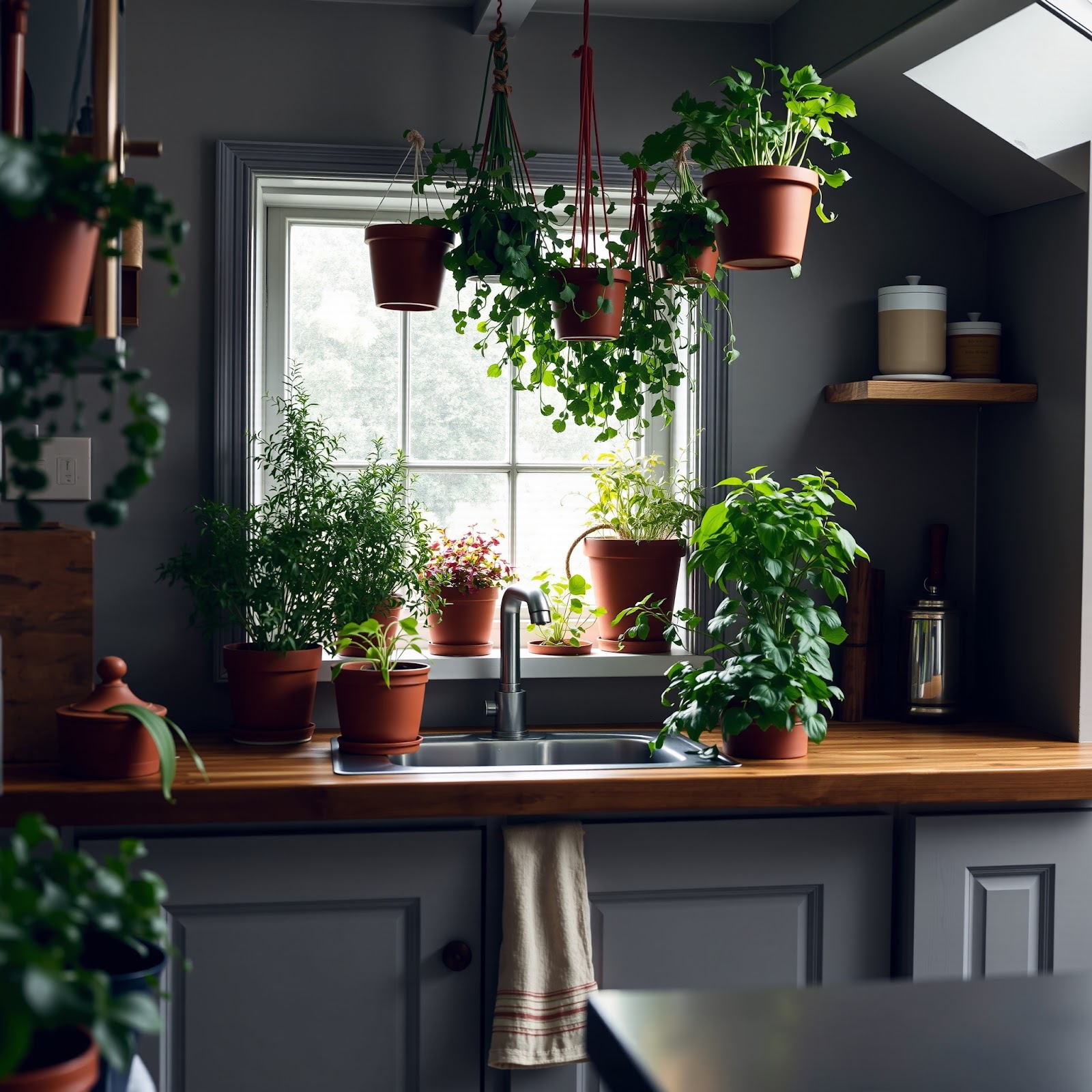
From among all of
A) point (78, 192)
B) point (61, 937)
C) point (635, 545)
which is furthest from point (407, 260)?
point (61, 937)

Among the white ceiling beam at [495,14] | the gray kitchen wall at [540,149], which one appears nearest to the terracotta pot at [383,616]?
the gray kitchen wall at [540,149]

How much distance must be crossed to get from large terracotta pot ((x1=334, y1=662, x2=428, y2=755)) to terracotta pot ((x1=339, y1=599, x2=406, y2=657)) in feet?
0.36

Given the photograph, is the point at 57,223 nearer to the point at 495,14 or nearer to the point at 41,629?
the point at 41,629

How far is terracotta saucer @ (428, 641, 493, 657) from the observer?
8.56 feet

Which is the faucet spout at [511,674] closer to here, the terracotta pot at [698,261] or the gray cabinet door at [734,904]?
the gray cabinet door at [734,904]

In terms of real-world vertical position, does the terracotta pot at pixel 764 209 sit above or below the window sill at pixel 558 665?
above

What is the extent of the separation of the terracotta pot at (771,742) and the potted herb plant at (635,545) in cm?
47

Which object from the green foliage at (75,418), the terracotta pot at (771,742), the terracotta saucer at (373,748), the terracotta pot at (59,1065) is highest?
the green foliage at (75,418)

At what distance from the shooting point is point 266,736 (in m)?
2.32

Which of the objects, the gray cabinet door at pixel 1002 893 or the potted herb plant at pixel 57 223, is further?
the gray cabinet door at pixel 1002 893

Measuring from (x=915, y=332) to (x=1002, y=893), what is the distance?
47.7 inches

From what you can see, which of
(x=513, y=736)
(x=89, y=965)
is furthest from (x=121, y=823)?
(x=89, y=965)

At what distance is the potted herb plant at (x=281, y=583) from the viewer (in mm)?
2287

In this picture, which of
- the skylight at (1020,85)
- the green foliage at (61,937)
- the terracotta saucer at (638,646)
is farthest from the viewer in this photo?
the terracotta saucer at (638,646)
